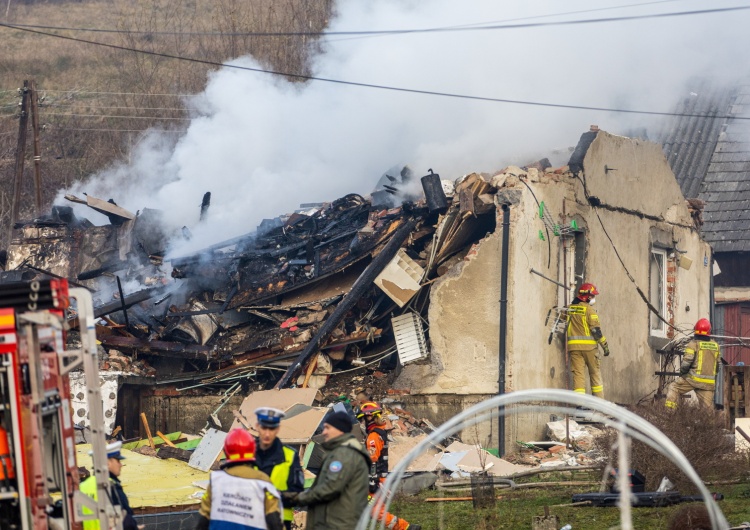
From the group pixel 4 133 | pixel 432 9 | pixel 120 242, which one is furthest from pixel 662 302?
pixel 4 133

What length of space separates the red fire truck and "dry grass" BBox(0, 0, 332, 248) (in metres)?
25.3

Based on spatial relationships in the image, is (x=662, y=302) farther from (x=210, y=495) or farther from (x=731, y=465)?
(x=210, y=495)

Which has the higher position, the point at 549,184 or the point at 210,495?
the point at 549,184

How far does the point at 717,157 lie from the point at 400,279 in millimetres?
16288

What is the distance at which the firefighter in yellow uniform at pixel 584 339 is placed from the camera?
14.6 metres

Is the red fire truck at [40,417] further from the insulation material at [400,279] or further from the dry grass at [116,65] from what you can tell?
the dry grass at [116,65]

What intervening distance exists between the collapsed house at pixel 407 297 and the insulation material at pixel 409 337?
2cm

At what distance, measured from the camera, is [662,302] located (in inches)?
742

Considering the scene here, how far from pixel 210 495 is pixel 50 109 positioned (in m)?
38.7

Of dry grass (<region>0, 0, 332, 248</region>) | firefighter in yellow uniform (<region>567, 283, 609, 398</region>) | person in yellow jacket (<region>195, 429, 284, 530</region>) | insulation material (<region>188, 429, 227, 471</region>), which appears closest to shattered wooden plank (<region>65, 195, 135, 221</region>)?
insulation material (<region>188, 429, 227, 471</region>)

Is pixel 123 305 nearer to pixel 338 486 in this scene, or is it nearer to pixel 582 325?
pixel 582 325

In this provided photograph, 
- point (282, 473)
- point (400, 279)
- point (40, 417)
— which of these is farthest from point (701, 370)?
point (40, 417)

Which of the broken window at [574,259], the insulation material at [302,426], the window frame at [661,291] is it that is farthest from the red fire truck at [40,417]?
the window frame at [661,291]

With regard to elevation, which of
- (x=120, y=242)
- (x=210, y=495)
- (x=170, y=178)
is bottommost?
(x=210, y=495)
